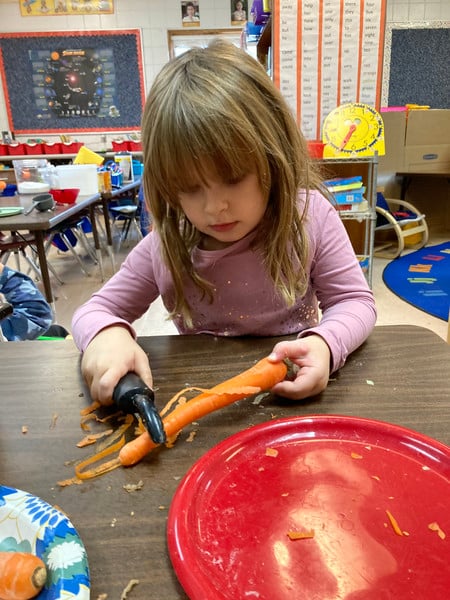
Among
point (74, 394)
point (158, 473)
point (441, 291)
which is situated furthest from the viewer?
point (441, 291)

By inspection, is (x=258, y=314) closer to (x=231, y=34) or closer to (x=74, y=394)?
(x=74, y=394)

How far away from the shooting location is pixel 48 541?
348mm

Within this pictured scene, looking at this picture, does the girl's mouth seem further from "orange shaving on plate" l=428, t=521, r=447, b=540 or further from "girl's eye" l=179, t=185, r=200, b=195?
"orange shaving on plate" l=428, t=521, r=447, b=540

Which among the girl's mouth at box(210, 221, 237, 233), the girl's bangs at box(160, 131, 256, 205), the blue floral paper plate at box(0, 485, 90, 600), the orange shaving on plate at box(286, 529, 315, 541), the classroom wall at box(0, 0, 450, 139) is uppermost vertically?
the classroom wall at box(0, 0, 450, 139)

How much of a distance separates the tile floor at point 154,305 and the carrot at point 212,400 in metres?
1.42

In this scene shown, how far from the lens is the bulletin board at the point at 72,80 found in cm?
530

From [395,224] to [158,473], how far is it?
130 inches

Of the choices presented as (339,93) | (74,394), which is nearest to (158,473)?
(74,394)

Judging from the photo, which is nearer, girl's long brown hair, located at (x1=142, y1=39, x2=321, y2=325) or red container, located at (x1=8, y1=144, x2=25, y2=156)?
girl's long brown hair, located at (x1=142, y1=39, x2=321, y2=325)

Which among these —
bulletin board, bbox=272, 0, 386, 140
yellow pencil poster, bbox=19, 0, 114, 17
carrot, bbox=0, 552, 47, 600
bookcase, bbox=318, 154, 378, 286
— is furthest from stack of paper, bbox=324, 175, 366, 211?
yellow pencil poster, bbox=19, 0, 114, 17

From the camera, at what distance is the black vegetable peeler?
48 cm

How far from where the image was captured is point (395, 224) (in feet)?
11.3

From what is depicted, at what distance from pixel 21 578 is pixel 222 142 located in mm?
530

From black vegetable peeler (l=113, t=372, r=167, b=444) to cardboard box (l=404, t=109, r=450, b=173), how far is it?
3746mm
